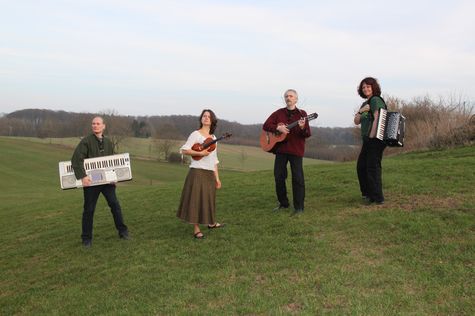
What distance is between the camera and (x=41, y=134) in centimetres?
10481

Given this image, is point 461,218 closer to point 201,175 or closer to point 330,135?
point 201,175

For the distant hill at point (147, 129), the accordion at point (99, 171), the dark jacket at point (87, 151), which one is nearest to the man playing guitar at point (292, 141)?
the accordion at point (99, 171)

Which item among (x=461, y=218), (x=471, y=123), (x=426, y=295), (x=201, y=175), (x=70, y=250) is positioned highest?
(x=471, y=123)

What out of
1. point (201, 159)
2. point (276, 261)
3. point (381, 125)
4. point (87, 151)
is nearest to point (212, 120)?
point (201, 159)

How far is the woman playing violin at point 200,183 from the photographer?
25.2 feet

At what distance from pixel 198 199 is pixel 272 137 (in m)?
2.02

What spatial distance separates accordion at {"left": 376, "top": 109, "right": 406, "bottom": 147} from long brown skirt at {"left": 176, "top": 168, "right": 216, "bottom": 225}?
10.5 feet

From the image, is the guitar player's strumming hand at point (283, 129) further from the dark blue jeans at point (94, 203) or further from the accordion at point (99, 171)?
the dark blue jeans at point (94, 203)

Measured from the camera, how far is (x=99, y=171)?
8031 mm

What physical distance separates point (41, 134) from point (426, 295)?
111769mm

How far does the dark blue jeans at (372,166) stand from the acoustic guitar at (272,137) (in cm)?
127

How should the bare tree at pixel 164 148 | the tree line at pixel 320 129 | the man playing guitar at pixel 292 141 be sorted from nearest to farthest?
1. the man playing guitar at pixel 292 141
2. the tree line at pixel 320 129
3. the bare tree at pixel 164 148

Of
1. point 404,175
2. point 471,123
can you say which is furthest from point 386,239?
point 471,123

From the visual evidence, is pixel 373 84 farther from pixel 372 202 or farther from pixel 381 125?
pixel 372 202
